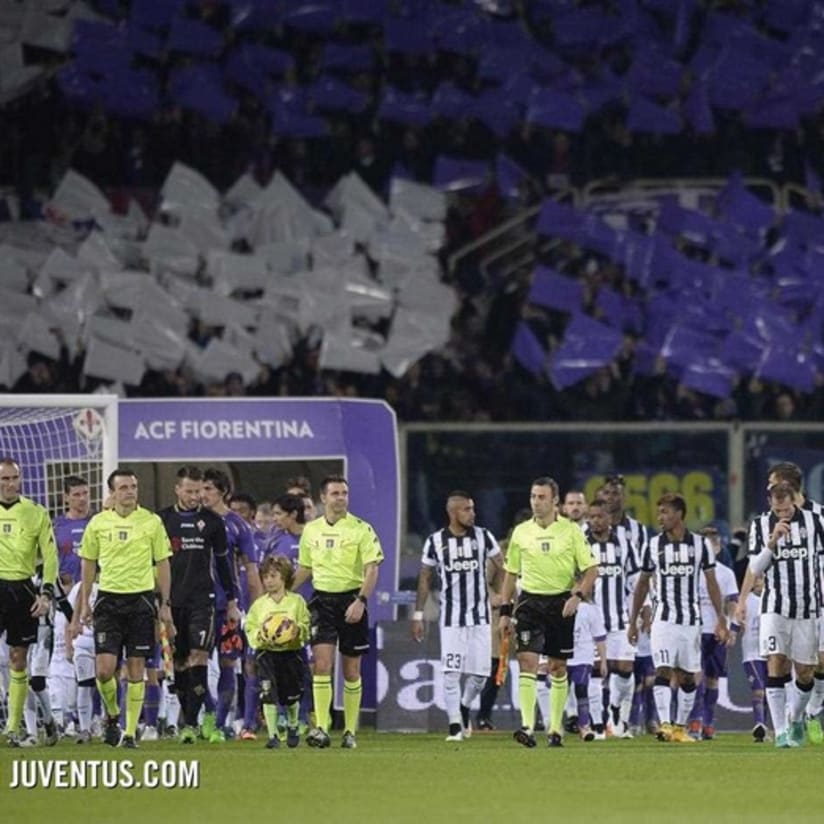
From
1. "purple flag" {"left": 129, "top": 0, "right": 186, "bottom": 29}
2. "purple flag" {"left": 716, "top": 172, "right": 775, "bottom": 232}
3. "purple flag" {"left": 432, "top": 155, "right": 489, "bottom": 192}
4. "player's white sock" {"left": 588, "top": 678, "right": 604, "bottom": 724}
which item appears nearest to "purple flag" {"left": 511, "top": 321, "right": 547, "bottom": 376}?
"purple flag" {"left": 432, "top": 155, "right": 489, "bottom": 192}

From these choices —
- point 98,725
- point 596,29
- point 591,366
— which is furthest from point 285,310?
point 98,725

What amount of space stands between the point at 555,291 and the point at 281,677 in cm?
1408

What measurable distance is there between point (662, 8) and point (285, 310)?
6977 mm

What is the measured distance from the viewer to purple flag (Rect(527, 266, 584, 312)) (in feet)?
99.2

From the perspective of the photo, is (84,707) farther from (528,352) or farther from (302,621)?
(528,352)

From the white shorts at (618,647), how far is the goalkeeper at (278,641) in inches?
115

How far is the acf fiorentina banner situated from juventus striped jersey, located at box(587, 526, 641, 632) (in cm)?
262

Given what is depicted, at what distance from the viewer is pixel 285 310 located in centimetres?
3031

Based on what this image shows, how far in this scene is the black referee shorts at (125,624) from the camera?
52.6ft

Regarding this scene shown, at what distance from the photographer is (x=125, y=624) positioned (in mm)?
16094

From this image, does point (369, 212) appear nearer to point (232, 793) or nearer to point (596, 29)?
point (596, 29)

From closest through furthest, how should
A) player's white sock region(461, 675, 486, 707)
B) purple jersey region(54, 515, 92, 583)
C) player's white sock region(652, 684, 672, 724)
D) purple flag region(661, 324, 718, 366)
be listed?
player's white sock region(652, 684, 672, 724) → purple jersey region(54, 515, 92, 583) → player's white sock region(461, 675, 486, 707) → purple flag region(661, 324, 718, 366)

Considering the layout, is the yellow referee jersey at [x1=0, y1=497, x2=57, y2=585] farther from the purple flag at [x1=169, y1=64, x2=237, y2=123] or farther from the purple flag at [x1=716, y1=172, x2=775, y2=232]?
the purple flag at [x1=716, y1=172, x2=775, y2=232]

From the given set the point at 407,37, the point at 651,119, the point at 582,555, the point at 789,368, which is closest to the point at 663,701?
the point at 582,555
